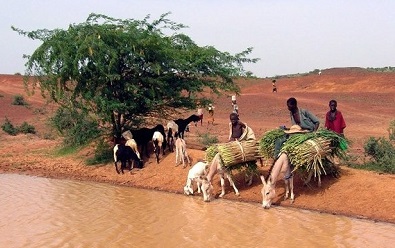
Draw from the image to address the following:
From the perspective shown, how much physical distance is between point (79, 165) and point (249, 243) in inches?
355

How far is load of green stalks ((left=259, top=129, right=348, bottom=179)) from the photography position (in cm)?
994

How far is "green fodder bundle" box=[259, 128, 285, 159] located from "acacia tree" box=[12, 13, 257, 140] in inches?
186

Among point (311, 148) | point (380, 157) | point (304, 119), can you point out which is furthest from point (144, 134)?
point (380, 157)

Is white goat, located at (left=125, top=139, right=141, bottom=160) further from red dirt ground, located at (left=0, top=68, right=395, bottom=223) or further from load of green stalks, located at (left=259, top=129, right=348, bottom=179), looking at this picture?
load of green stalks, located at (left=259, top=129, right=348, bottom=179)

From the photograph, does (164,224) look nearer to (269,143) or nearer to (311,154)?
(269,143)

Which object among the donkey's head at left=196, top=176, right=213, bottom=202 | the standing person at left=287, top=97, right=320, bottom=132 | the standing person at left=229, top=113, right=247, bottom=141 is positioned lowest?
the donkey's head at left=196, top=176, right=213, bottom=202

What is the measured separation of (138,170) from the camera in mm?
14234

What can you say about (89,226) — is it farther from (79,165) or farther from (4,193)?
(79,165)

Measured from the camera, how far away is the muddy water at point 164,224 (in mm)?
8320

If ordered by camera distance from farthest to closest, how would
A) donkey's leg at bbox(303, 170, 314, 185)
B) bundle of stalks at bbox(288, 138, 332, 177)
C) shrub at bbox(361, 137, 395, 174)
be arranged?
shrub at bbox(361, 137, 395, 174)
donkey's leg at bbox(303, 170, 314, 185)
bundle of stalks at bbox(288, 138, 332, 177)

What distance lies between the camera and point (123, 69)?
1505 centimetres

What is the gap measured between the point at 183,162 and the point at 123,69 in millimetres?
3689

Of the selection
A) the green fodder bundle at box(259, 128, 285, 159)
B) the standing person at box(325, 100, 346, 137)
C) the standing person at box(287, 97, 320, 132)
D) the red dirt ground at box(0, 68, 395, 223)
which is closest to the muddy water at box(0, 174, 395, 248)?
the red dirt ground at box(0, 68, 395, 223)

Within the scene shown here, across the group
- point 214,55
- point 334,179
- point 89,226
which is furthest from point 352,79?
point 89,226
